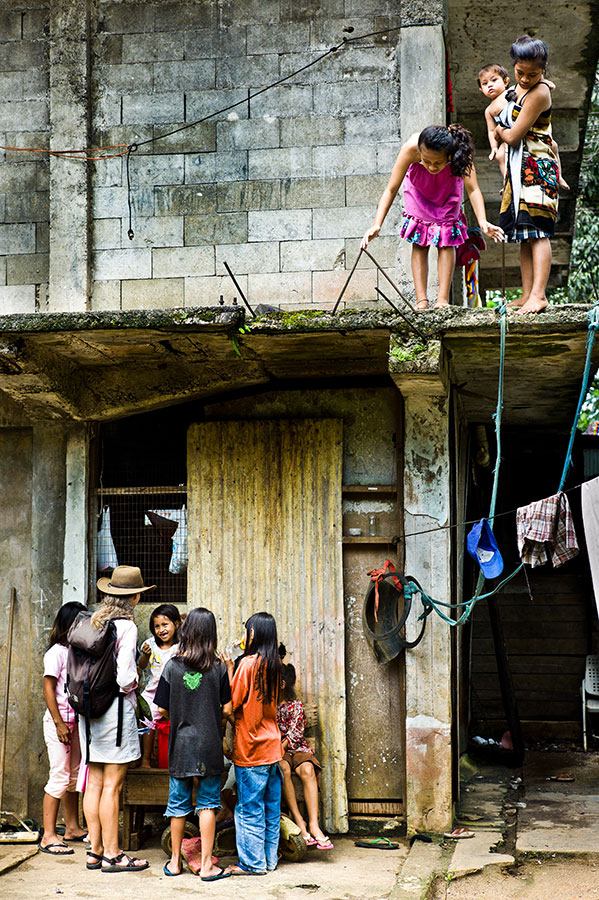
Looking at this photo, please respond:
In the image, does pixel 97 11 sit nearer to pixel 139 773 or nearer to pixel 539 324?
pixel 539 324

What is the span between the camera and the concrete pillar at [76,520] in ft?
27.0

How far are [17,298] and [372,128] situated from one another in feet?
10.7

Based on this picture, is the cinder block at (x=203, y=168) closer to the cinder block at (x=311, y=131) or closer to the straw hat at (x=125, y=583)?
the cinder block at (x=311, y=131)

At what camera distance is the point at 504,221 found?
7305mm

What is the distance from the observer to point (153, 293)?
824 centimetres

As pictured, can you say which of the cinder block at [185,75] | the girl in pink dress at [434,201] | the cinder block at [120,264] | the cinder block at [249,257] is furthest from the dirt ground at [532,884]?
the cinder block at [185,75]

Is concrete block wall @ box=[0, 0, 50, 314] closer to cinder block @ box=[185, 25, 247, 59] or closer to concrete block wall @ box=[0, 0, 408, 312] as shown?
concrete block wall @ box=[0, 0, 408, 312]

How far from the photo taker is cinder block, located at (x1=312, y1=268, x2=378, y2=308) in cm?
796

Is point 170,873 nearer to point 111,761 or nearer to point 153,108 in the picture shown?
point 111,761

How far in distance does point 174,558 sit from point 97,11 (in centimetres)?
468

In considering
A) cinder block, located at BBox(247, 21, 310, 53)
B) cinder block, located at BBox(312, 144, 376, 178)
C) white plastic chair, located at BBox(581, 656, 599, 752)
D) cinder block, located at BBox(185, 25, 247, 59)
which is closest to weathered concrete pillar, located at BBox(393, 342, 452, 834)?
cinder block, located at BBox(312, 144, 376, 178)

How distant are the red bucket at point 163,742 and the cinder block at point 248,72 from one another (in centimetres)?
513

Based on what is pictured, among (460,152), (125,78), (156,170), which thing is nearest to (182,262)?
(156,170)

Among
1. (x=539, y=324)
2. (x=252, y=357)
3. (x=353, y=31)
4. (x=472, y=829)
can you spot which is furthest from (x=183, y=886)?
(x=353, y=31)
